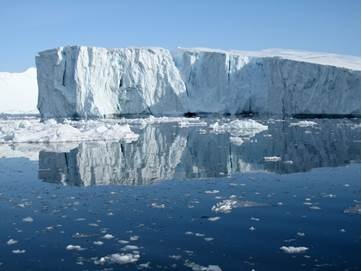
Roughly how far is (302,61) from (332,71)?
2462 mm

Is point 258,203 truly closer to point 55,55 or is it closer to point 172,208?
point 172,208

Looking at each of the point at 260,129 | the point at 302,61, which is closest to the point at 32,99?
the point at 302,61

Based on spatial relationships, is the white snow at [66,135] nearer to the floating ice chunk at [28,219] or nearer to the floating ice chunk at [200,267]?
the floating ice chunk at [28,219]

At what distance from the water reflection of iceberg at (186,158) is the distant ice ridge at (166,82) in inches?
676

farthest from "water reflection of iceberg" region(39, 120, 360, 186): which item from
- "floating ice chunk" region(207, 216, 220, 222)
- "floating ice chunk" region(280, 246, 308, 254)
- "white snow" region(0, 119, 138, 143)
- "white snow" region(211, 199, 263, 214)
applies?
"floating ice chunk" region(280, 246, 308, 254)

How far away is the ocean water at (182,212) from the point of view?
15.0 ft

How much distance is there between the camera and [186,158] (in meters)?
12.3

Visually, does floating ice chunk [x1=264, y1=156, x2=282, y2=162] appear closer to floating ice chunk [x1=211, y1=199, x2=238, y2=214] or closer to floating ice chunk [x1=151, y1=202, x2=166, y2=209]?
floating ice chunk [x1=211, y1=199, x2=238, y2=214]

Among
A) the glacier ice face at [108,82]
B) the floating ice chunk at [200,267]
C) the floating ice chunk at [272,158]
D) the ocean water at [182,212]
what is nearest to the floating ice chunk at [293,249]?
the ocean water at [182,212]

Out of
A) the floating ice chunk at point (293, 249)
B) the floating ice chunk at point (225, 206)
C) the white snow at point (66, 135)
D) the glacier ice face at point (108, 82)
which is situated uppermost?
the glacier ice face at point (108, 82)

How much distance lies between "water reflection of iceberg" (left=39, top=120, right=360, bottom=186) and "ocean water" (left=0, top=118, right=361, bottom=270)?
41mm

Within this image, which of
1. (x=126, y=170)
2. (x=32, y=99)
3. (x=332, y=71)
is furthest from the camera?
(x=32, y=99)

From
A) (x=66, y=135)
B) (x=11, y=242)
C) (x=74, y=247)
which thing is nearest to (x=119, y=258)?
(x=74, y=247)

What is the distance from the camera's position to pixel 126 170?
1033cm
